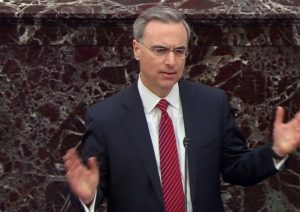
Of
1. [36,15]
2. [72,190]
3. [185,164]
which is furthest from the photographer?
[36,15]

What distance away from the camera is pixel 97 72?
3947 millimetres

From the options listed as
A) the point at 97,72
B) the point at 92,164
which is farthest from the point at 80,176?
the point at 97,72

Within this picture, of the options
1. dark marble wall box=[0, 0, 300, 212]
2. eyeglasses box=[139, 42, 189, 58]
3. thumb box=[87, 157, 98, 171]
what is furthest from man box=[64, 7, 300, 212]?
dark marble wall box=[0, 0, 300, 212]

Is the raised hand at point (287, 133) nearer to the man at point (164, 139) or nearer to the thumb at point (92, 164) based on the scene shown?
the man at point (164, 139)

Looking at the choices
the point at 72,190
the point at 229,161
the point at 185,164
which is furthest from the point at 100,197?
the point at 229,161

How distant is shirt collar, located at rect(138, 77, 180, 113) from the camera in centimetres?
290

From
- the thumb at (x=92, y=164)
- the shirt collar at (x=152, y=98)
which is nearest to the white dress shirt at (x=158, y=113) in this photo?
the shirt collar at (x=152, y=98)

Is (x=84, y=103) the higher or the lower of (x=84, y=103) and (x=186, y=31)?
the lower

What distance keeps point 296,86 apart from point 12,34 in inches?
61.1

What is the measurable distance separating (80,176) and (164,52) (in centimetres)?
58

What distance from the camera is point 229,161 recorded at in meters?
2.92

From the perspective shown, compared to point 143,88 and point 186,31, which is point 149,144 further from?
point 186,31

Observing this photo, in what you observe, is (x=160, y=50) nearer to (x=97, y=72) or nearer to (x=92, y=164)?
(x=92, y=164)

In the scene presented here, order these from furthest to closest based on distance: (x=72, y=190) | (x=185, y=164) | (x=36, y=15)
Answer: (x=36, y=15)
(x=185, y=164)
(x=72, y=190)
